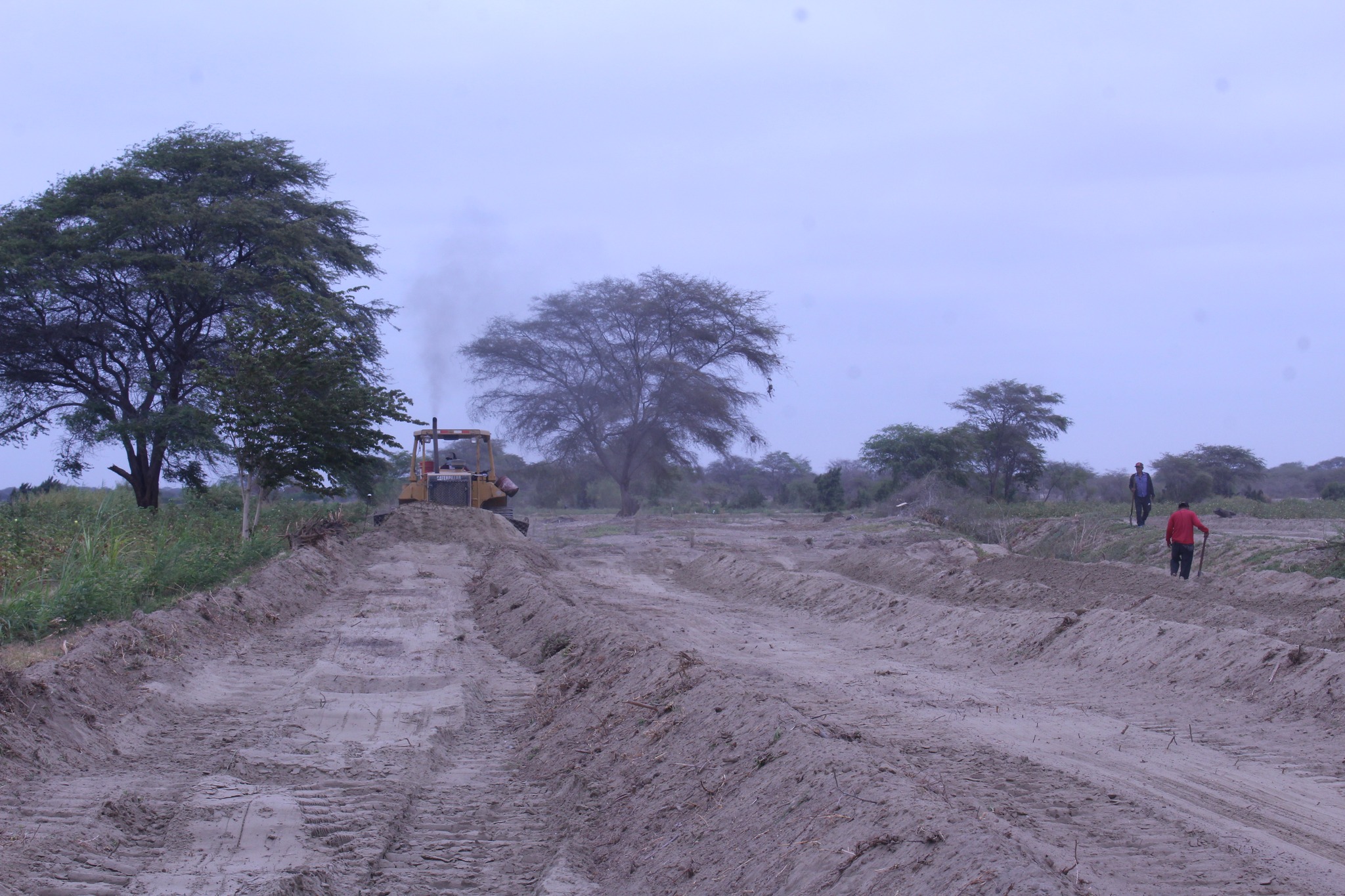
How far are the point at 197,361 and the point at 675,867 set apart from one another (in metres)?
23.0

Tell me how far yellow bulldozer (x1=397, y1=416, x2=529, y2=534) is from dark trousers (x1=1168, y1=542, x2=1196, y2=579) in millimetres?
13419

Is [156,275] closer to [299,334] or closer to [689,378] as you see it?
[299,334]

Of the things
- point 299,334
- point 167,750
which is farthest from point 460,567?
point 167,750

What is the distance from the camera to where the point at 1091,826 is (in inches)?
167

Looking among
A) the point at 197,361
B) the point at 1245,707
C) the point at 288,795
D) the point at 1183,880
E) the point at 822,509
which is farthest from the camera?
the point at 822,509

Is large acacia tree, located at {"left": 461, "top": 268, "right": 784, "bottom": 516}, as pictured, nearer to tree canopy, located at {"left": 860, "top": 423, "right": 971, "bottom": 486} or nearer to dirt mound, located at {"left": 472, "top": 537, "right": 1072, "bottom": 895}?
tree canopy, located at {"left": 860, "top": 423, "right": 971, "bottom": 486}

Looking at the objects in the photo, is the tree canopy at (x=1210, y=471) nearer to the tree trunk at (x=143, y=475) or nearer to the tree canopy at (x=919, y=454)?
the tree canopy at (x=919, y=454)

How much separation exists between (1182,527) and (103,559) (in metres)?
14.2

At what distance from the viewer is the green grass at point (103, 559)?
9.29m

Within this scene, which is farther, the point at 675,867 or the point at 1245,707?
the point at 1245,707

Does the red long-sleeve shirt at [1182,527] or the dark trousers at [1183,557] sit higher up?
the red long-sleeve shirt at [1182,527]

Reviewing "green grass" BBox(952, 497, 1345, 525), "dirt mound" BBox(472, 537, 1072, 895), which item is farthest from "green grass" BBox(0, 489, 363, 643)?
"green grass" BBox(952, 497, 1345, 525)

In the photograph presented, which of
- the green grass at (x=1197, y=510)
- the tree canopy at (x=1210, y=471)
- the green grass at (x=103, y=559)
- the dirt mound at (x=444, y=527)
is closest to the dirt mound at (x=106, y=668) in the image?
Answer: the green grass at (x=103, y=559)

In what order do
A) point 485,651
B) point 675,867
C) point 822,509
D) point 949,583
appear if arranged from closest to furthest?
point 675,867
point 485,651
point 949,583
point 822,509
